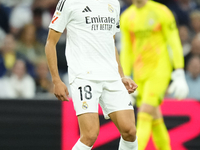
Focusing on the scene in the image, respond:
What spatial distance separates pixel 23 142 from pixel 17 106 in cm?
51

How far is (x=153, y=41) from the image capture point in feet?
16.3

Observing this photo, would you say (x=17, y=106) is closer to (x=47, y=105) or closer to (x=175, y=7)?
(x=47, y=105)

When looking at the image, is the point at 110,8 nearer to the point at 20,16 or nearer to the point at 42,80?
the point at 42,80

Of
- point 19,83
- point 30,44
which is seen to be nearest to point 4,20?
point 30,44

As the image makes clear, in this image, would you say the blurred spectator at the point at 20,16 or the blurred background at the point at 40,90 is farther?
the blurred spectator at the point at 20,16

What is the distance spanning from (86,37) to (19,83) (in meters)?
3.18

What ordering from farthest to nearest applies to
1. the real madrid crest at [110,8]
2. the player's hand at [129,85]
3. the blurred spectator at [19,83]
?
the blurred spectator at [19,83], the player's hand at [129,85], the real madrid crest at [110,8]

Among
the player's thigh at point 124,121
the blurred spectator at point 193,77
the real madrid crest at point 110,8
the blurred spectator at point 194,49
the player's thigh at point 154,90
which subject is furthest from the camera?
the blurred spectator at point 194,49

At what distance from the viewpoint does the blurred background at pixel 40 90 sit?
5.40m

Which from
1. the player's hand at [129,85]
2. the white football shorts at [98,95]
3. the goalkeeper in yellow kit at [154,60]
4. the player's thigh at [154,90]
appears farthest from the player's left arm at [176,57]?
the white football shorts at [98,95]

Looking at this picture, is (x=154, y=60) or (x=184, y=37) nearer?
(x=154, y=60)

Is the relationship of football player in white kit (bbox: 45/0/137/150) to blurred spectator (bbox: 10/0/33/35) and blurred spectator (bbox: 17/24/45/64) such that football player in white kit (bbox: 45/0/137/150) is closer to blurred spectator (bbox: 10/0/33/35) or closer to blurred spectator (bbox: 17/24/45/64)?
blurred spectator (bbox: 17/24/45/64)

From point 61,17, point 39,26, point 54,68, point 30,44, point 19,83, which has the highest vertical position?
point 61,17

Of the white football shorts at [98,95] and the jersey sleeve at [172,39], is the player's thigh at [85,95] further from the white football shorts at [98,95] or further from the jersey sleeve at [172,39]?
the jersey sleeve at [172,39]
